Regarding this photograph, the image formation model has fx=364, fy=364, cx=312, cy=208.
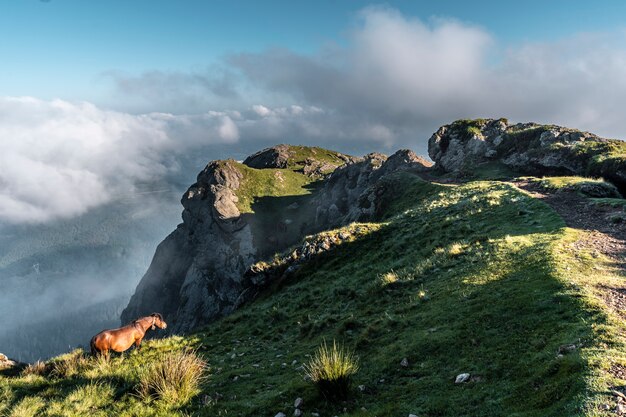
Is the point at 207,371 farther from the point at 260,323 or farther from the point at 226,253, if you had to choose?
the point at 226,253

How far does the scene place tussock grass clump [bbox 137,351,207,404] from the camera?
36.2ft

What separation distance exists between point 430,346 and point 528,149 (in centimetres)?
6411

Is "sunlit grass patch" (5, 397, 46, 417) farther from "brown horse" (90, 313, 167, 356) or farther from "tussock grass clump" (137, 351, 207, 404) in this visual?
"brown horse" (90, 313, 167, 356)

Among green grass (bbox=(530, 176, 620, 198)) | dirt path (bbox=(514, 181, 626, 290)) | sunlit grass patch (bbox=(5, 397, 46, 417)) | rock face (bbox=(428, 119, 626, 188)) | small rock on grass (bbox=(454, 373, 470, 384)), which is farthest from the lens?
rock face (bbox=(428, 119, 626, 188))

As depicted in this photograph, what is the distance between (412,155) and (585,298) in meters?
86.7

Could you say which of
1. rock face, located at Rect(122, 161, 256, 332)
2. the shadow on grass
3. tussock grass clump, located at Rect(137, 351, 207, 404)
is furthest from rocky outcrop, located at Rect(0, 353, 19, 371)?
rock face, located at Rect(122, 161, 256, 332)

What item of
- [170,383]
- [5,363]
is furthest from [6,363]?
[170,383]

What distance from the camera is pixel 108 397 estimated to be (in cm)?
1202

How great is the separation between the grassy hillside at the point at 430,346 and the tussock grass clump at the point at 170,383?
17 centimetres

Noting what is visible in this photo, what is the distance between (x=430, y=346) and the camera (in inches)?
446

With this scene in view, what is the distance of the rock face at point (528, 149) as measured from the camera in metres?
45.0

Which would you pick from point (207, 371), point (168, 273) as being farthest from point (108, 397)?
point (168, 273)

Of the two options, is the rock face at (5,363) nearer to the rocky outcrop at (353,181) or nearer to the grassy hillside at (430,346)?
the grassy hillside at (430,346)

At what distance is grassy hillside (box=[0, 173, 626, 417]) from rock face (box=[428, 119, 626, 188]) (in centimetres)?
2773
